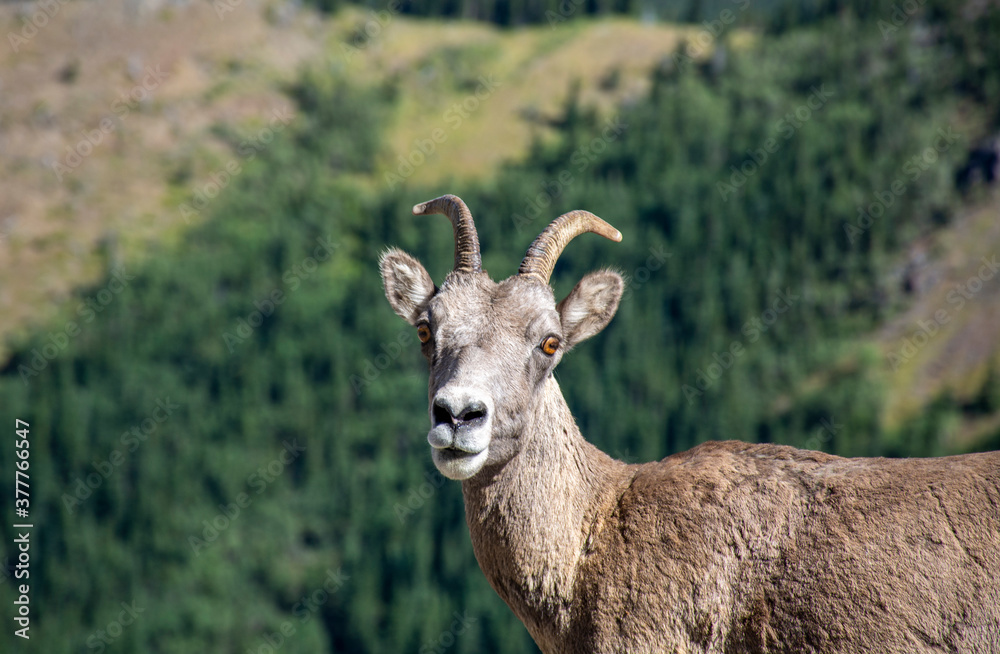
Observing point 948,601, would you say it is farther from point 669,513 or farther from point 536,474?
point 536,474

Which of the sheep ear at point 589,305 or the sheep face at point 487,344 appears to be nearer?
the sheep face at point 487,344

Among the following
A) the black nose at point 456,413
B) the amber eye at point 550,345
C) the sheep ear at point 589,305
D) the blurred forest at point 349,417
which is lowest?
the blurred forest at point 349,417

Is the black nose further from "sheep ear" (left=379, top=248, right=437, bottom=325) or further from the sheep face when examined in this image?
"sheep ear" (left=379, top=248, right=437, bottom=325)

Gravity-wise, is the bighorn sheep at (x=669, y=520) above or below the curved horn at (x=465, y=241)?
below

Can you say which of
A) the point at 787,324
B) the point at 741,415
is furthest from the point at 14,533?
the point at 787,324

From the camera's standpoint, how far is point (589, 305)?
9953 mm

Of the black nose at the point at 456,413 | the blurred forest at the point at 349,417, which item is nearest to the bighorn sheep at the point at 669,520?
the black nose at the point at 456,413

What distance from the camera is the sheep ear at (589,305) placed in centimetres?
985

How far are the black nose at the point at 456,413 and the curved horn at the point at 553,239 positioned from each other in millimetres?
1641

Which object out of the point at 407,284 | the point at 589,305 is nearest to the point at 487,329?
the point at 589,305

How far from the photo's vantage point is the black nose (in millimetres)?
8156

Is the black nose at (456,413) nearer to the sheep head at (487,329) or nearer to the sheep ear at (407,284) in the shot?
the sheep head at (487,329)

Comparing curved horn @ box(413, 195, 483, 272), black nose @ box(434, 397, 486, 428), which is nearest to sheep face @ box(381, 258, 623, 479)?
black nose @ box(434, 397, 486, 428)

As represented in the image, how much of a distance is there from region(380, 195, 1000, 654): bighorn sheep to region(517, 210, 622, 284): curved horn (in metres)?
0.02
